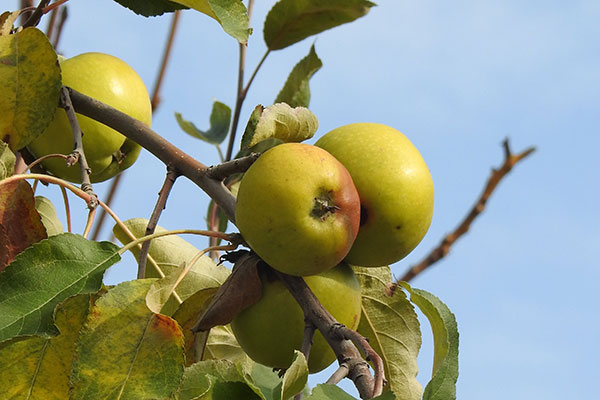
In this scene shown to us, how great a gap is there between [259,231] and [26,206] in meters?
0.35

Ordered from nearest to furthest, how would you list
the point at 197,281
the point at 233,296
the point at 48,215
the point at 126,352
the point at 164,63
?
the point at 126,352 < the point at 233,296 < the point at 197,281 < the point at 48,215 < the point at 164,63

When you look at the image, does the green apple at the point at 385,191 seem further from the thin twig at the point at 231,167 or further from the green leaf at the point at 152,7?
the green leaf at the point at 152,7

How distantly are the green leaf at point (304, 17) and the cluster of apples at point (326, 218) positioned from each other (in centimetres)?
39

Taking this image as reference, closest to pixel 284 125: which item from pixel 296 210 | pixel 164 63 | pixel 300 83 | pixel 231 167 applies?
pixel 231 167

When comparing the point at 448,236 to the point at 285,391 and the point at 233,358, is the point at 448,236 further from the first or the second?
the point at 285,391

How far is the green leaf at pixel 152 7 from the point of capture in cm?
134

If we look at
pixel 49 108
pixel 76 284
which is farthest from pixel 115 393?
pixel 49 108

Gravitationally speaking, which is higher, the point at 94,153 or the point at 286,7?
the point at 286,7

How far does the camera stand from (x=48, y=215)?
4.78 feet

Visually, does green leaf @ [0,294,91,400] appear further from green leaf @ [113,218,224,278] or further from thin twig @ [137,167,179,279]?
green leaf @ [113,218,224,278]

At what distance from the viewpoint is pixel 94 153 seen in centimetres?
142

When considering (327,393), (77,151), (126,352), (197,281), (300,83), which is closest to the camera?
(327,393)

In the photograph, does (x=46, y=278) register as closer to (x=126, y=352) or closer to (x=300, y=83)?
(x=126, y=352)

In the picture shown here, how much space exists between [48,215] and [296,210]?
2.21 ft
